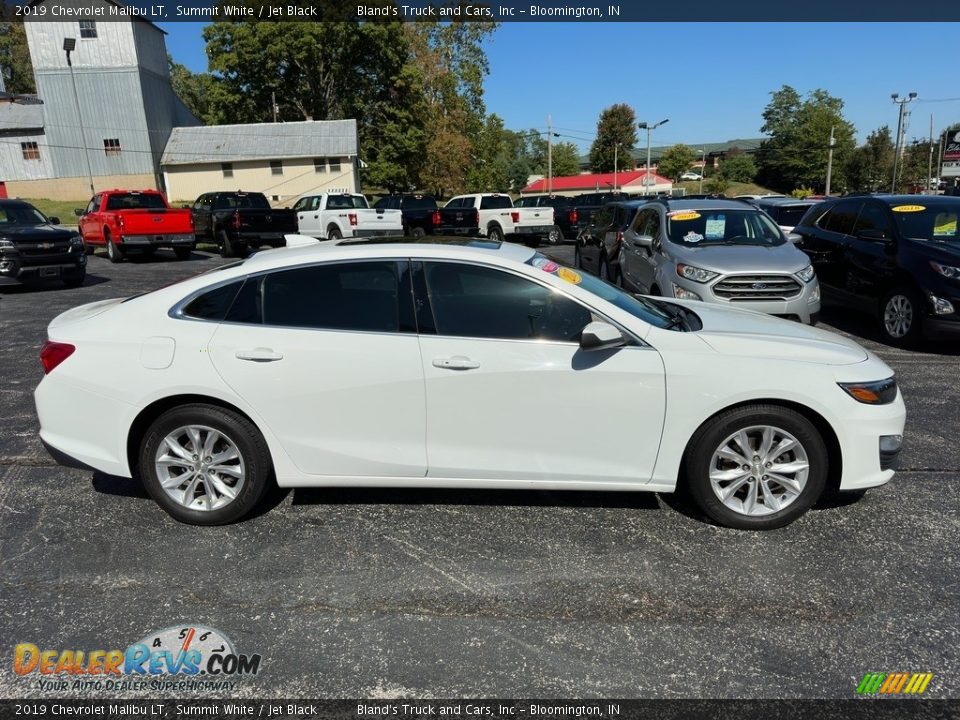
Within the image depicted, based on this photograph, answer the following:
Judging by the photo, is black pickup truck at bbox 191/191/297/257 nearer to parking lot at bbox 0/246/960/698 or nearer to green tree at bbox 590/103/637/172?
parking lot at bbox 0/246/960/698

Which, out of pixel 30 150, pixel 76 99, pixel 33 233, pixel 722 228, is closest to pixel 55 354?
pixel 722 228

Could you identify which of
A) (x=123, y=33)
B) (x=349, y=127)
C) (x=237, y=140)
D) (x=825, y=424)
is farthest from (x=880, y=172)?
(x=825, y=424)

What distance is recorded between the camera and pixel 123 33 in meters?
37.8

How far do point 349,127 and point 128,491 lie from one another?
138 feet

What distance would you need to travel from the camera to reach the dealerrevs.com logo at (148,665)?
8.84ft

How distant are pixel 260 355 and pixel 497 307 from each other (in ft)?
4.27

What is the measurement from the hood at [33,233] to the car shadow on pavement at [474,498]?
1114 centimetres

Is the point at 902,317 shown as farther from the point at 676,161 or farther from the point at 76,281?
the point at 676,161

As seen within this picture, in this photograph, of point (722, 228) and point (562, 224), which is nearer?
point (722, 228)

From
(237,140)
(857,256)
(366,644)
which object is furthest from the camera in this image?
(237,140)

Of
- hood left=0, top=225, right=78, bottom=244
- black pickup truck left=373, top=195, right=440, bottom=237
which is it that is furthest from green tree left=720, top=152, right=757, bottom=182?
hood left=0, top=225, right=78, bottom=244

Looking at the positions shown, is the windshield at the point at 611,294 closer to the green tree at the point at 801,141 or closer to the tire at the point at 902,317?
the tire at the point at 902,317

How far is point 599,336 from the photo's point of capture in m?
3.45

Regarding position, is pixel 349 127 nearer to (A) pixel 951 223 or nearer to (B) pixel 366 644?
(A) pixel 951 223
